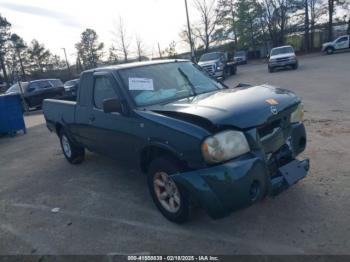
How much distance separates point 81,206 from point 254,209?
236 cm

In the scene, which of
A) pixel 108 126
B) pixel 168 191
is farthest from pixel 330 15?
pixel 168 191

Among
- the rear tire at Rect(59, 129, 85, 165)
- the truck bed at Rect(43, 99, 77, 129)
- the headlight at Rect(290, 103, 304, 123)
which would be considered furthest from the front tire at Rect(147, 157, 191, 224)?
the rear tire at Rect(59, 129, 85, 165)

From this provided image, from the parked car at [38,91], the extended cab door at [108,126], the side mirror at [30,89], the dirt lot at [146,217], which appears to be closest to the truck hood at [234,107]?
the extended cab door at [108,126]

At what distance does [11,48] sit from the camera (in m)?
54.2

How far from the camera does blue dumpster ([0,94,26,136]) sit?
10992 millimetres

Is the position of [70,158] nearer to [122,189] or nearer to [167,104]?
[122,189]

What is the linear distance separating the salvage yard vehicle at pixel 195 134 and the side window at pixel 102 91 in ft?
0.05

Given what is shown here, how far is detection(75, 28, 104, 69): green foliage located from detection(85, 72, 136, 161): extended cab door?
56066 millimetres

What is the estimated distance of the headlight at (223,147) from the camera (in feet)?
10.3

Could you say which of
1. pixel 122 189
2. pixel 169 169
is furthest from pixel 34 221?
pixel 169 169

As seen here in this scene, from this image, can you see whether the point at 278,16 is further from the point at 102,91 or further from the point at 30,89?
the point at 102,91

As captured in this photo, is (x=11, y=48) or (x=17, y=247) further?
(x=11, y=48)

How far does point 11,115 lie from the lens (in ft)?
36.8

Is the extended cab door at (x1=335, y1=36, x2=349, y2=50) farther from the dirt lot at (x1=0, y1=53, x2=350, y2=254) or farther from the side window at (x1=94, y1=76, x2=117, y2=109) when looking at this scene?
the side window at (x1=94, y1=76, x2=117, y2=109)
